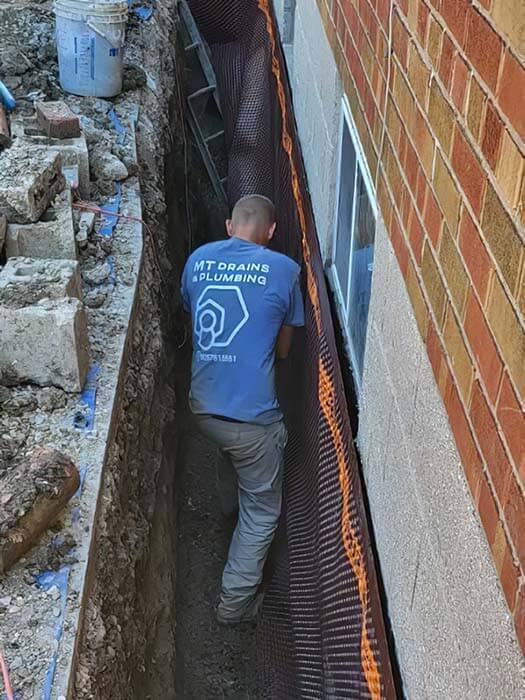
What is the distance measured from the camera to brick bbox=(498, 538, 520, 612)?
1.49 meters

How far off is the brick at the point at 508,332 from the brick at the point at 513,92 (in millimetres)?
296

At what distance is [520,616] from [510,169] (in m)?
0.78

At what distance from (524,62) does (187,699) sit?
3.95 metres

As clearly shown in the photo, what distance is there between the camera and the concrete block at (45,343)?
11.9 feet

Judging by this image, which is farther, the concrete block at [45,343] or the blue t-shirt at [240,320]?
the blue t-shirt at [240,320]

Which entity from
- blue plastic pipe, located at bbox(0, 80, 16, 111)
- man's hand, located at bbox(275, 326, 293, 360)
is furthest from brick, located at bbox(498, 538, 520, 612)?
blue plastic pipe, located at bbox(0, 80, 16, 111)

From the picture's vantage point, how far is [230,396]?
4.87 meters

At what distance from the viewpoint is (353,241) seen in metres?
3.92

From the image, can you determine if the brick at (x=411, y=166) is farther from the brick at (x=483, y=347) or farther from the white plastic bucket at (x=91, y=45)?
the white plastic bucket at (x=91, y=45)

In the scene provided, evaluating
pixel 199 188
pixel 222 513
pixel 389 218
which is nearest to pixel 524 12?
pixel 389 218

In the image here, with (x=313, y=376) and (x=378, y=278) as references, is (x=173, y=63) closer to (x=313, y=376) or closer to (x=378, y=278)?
(x=313, y=376)

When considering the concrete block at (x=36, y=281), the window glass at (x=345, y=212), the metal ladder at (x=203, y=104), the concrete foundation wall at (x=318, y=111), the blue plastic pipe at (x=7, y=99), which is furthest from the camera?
the metal ladder at (x=203, y=104)

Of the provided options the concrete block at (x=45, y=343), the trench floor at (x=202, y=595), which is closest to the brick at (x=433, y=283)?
the concrete block at (x=45, y=343)

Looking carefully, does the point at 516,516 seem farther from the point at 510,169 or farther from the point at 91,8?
the point at 91,8
